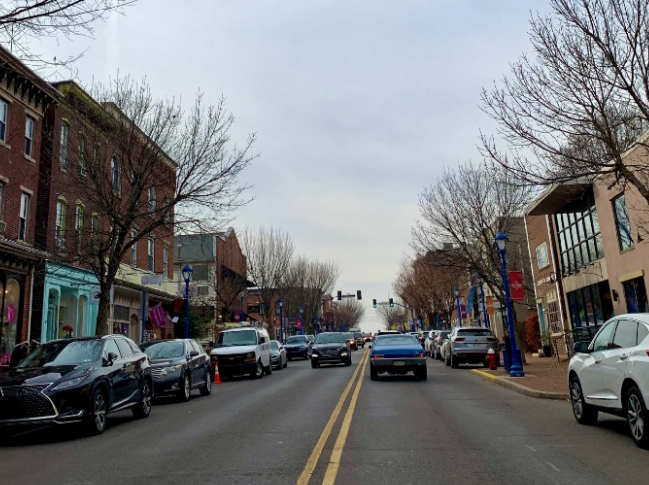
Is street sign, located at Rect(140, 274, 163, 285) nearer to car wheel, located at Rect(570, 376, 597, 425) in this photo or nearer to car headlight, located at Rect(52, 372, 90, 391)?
car headlight, located at Rect(52, 372, 90, 391)

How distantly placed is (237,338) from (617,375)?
57.9 ft

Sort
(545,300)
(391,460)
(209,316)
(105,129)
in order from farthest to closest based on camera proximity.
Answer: (209,316), (545,300), (105,129), (391,460)

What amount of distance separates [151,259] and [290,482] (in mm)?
28303

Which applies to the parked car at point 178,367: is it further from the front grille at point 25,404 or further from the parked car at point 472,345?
the parked car at point 472,345

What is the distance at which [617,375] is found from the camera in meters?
7.94

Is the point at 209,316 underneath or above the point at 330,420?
above

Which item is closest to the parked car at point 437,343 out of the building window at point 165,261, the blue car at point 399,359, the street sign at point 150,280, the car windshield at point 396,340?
the car windshield at point 396,340

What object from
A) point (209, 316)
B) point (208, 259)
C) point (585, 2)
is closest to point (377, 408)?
point (585, 2)

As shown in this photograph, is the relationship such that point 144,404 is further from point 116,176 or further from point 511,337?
point 511,337

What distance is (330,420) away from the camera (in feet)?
34.2

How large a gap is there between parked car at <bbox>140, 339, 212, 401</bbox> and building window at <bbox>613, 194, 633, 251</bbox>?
13.9 metres

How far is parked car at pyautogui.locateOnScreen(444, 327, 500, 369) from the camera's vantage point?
2350cm

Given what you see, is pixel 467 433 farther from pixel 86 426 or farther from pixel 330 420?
pixel 86 426

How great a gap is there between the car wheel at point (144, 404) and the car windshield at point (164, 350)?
9.94 feet
